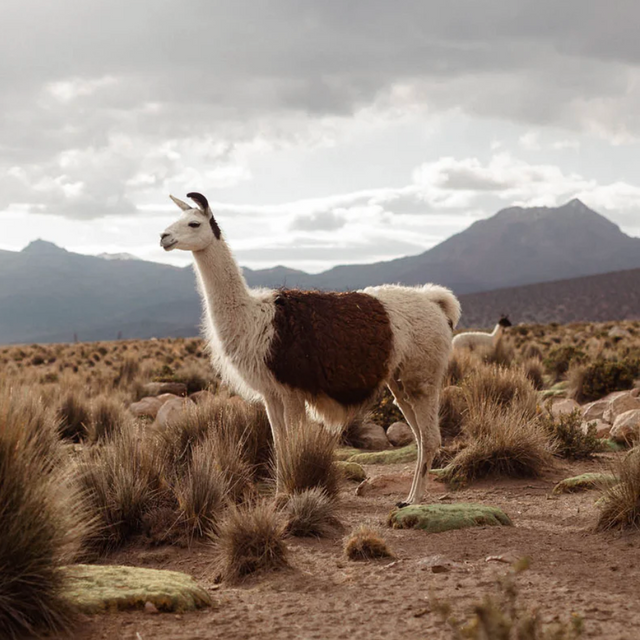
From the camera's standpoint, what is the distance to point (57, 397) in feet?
50.2

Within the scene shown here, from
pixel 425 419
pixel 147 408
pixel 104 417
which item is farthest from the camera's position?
pixel 147 408

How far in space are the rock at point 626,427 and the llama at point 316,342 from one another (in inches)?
138

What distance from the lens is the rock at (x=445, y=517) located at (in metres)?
6.90

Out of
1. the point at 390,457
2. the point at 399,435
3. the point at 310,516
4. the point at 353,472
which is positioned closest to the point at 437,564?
the point at 310,516

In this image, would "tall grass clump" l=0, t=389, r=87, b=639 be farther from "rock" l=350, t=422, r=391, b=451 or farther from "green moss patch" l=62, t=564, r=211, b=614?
"rock" l=350, t=422, r=391, b=451

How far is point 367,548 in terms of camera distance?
19.8 feet

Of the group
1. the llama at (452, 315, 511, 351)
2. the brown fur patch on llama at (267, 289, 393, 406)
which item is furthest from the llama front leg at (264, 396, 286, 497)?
the llama at (452, 315, 511, 351)

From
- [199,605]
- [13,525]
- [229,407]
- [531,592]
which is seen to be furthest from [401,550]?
[229,407]

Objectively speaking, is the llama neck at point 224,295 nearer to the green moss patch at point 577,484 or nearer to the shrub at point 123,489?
the shrub at point 123,489

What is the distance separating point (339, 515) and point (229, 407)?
316cm

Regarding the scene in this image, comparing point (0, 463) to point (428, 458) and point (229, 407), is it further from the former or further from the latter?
point (229, 407)

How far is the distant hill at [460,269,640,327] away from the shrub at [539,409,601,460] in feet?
237

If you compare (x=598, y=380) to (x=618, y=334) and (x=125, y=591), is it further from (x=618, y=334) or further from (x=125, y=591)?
→ (x=618, y=334)

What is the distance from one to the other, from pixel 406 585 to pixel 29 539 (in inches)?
95.3
